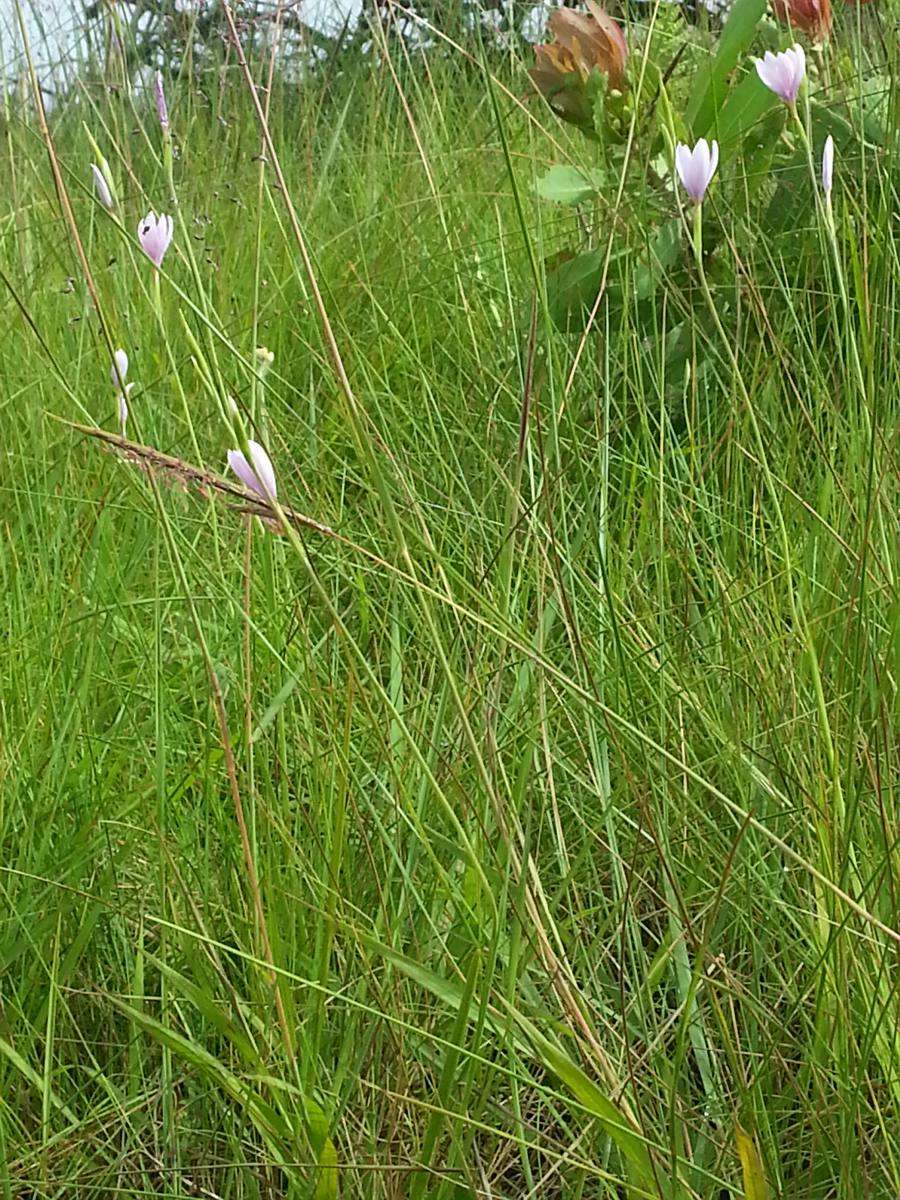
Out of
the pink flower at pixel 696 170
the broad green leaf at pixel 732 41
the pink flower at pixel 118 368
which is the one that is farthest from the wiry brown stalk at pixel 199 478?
the broad green leaf at pixel 732 41

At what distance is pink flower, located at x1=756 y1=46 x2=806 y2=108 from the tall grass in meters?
0.13

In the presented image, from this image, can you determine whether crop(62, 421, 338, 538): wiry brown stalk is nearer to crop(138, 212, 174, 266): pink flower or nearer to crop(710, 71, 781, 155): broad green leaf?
crop(138, 212, 174, 266): pink flower

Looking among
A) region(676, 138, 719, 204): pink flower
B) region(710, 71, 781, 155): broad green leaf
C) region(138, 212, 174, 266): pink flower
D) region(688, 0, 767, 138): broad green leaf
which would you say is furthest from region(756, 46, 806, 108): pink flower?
region(710, 71, 781, 155): broad green leaf

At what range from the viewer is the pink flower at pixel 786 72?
35.6 inches

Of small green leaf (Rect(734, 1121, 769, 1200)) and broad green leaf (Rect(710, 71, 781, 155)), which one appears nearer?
small green leaf (Rect(734, 1121, 769, 1200))

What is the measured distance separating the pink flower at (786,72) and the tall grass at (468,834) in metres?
0.13

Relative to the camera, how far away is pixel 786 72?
0.92 metres

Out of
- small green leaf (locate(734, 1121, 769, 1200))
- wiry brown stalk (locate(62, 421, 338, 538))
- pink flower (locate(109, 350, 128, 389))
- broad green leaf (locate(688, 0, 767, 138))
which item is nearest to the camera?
wiry brown stalk (locate(62, 421, 338, 538))

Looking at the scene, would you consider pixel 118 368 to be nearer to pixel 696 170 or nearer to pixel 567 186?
pixel 696 170

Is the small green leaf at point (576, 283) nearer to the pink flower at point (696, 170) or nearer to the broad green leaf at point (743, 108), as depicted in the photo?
the broad green leaf at point (743, 108)

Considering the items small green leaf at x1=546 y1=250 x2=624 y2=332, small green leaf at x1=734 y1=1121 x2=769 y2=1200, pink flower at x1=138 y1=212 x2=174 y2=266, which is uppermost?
pink flower at x1=138 y1=212 x2=174 y2=266

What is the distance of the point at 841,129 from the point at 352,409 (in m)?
1.26

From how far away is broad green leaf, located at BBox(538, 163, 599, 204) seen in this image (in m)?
1.70

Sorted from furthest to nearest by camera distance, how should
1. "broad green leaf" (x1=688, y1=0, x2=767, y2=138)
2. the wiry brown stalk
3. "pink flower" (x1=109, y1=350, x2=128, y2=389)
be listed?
"broad green leaf" (x1=688, y1=0, x2=767, y2=138)
"pink flower" (x1=109, y1=350, x2=128, y2=389)
the wiry brown stalk
